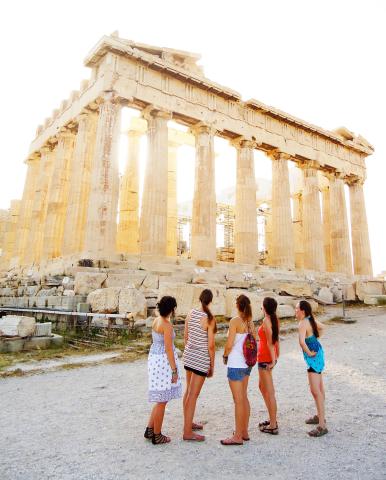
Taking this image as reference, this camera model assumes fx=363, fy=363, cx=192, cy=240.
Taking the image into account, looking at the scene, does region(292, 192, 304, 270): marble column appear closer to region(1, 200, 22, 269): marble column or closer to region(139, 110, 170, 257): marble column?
region(139, 110, 170, 257): marble column

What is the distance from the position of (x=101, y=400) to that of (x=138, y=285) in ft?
24.7

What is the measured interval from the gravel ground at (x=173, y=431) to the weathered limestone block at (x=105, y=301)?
11.8 ft

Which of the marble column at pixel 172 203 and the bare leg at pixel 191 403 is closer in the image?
the bare leg at pixel 191 403

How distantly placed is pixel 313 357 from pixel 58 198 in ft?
55.3

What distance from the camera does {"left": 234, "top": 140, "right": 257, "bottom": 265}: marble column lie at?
18.5 meters

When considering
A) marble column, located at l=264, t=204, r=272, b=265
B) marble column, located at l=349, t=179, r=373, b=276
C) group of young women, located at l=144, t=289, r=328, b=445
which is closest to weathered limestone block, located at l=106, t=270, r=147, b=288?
group of young women, located at l=144, t=289, r=328, b=445

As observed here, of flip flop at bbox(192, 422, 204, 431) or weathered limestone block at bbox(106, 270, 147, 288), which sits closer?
flip flop at bbox(192, 422, 204, 431)

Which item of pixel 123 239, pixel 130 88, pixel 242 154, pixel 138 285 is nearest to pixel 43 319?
pixel 138 285

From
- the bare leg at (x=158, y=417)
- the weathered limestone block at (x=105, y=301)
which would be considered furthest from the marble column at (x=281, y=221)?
the bare leg at (x=158, y=417)

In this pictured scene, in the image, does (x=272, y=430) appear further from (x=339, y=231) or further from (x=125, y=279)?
(x=339, y=231)

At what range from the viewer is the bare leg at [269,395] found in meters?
3.80

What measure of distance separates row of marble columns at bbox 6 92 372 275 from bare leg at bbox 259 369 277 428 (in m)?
10.9

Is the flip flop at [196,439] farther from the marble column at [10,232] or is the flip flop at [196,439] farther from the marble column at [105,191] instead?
the marble column at [10,232]

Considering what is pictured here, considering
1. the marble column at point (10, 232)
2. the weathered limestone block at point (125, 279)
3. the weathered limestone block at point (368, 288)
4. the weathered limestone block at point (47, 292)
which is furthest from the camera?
the marble column at point (10, 232)
